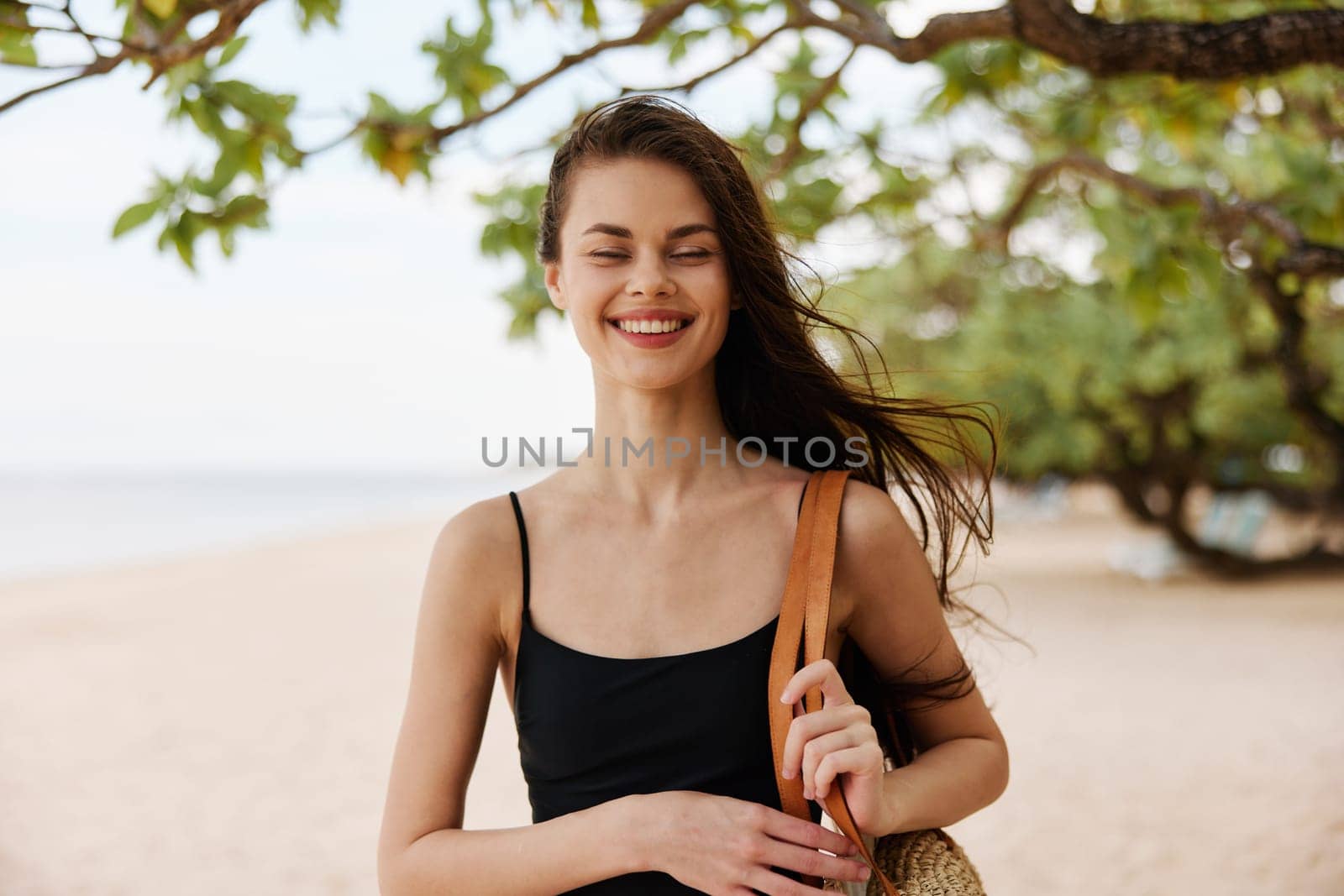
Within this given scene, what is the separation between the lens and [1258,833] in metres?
6.53

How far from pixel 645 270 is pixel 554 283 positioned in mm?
324

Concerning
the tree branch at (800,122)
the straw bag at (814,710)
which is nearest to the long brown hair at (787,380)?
the straw bag at (814,710)

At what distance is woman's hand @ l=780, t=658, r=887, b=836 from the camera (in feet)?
5.34

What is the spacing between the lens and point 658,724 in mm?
1877

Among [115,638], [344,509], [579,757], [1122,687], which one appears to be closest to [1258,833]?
[1122,687]

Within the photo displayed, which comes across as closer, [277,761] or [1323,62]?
[1323,62]

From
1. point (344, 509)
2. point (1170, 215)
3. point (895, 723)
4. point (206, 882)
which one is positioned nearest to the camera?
point (895, 723)

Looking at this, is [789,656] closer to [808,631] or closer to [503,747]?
[808,631]

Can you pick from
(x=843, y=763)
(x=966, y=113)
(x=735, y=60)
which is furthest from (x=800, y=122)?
(x=966, y=113)

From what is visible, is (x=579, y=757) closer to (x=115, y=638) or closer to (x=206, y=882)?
(x=206, y=882)

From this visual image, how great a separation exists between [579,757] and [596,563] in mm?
329

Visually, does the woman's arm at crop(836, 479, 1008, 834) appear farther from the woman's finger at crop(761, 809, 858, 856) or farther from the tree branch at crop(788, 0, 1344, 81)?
the tree branch at crop(788, 0, 1344, 81)

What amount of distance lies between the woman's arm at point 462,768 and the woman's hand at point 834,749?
300mm

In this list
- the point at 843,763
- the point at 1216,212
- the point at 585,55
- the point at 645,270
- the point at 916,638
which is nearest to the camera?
the point at 843,763
